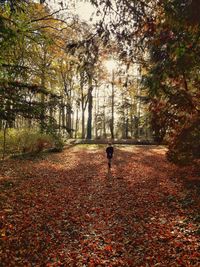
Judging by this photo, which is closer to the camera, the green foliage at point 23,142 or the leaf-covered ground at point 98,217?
the leaf-covered ground at point 98,217

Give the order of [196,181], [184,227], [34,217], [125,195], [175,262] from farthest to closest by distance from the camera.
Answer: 1. [196,181]
2. [125,195]
3. [34,217]
4. [184,227]
5. [175,262]

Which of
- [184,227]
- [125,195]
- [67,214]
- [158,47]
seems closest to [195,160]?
[125,195]

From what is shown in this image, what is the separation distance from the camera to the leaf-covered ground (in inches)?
259

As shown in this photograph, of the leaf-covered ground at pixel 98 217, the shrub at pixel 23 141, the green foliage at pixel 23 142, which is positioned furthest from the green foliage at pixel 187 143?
the shrub at pixel 23 141

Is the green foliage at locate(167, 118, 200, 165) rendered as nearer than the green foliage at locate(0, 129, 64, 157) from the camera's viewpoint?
Yes

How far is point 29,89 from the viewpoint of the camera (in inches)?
413

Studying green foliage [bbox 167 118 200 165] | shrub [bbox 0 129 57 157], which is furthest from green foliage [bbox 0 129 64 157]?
green foliage [bbox 167 118 200 165]

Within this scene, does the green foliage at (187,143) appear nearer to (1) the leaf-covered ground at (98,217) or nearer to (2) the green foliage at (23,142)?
(1) the leaf-covered ground at (98,217)

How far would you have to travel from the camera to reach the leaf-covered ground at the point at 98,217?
657cm

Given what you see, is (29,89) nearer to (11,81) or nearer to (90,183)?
(11,81)

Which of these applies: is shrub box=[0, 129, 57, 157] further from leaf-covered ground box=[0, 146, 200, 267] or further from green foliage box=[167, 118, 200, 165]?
green foliage box=[167, 118, 200, 165]

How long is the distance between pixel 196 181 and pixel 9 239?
364 inches

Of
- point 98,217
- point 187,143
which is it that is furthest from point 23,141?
point 98,217

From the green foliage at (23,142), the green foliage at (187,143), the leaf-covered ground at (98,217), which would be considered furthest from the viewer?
the green foliage at (23,142)
